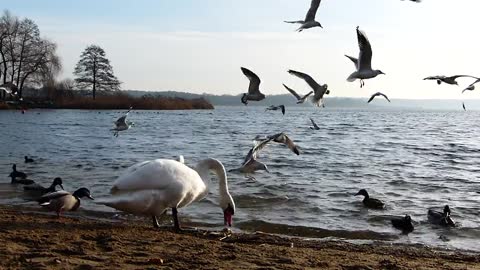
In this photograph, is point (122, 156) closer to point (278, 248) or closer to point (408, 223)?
point (408, 223)

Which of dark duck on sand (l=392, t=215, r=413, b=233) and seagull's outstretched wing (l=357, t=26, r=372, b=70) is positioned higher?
seagull's outstretched wing (l=357, t=26, r=372, b=70)

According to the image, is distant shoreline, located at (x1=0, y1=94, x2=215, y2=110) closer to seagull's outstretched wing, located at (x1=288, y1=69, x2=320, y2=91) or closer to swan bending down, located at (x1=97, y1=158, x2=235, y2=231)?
seagull's outstretched wing, located at (x1=288, y1=69, x2=320, y2=91)

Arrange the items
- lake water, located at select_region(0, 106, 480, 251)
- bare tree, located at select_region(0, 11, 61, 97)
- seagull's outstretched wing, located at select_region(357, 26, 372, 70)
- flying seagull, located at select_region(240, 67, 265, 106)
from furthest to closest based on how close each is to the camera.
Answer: bare tree, located at select_region(0, 11, 61, 97) → flying seagull, located at select_region(240, 67, 265, 106) → lake water, located at select_region(0, 106, 480, 251) → seagull's outstretched wing, located at select_region(357, 26, 372, 70)

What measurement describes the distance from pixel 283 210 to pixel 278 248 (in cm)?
452

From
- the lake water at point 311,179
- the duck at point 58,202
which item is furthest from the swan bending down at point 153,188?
the duck at point 58,202

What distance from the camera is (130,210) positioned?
26.2 feet

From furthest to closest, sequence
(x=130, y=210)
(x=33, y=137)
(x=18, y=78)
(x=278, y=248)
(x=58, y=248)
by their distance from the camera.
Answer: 1. (x=18, y=78)
2. (x=33, y=137)
3. (x=130, y=210)
4. (x=278, y=248)
5. (x=58, y=248)

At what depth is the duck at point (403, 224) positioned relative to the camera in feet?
34.4

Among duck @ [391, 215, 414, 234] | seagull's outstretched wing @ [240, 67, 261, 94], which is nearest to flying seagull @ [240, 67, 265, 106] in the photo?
seagull's outstretched wing @ [240, 67, 261, 94]

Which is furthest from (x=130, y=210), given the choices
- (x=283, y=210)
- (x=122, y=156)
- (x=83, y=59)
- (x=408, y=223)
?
(x=83, y=59)

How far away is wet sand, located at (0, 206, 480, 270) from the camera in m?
5.91

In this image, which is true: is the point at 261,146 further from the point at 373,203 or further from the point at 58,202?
the point at 58,202

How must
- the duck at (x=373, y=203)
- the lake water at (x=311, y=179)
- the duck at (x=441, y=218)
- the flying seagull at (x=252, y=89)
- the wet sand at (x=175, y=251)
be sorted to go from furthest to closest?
the duck at (x=373, y=203) < the flying seagull at (x=252, y=89) < the duck at (x=441, y=218) < the lake water at (x=311, y=179) < the wet sand at (x=175, y=251)

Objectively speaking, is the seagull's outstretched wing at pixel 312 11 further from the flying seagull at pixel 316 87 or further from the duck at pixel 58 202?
the duck at pixel 58 202
